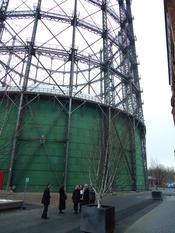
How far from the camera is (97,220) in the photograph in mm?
5082

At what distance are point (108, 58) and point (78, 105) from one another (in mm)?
7695

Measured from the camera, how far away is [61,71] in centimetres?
3075

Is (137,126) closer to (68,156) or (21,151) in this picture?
(68,156)

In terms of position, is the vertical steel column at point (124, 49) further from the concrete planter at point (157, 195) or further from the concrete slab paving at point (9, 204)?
the concrete slab paving at point (9, 204)

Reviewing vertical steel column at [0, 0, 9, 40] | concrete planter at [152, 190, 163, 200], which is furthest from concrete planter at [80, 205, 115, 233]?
vertical steel column at [0, 0, 9, 40]

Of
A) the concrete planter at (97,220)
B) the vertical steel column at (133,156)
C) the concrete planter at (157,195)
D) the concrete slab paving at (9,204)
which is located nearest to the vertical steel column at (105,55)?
the vertical steel column at (133,156)

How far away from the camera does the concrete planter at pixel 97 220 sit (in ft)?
16.3

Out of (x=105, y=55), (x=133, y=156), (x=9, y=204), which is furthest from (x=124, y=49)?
(x=9, y=204)

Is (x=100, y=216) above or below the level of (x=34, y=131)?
below

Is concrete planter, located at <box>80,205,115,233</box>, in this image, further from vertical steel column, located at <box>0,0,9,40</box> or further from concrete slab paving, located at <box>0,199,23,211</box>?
vertical steel column, located at <box>0,0,9,40</box>

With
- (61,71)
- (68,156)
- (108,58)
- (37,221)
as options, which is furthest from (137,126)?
(37,221)

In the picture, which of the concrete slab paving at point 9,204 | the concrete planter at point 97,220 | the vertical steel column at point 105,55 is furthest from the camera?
the vertical steel column at point 105,55

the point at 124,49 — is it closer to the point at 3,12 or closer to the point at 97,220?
the point at 3,12

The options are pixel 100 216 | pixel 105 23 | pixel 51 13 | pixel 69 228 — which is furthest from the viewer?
pixel 105 23
